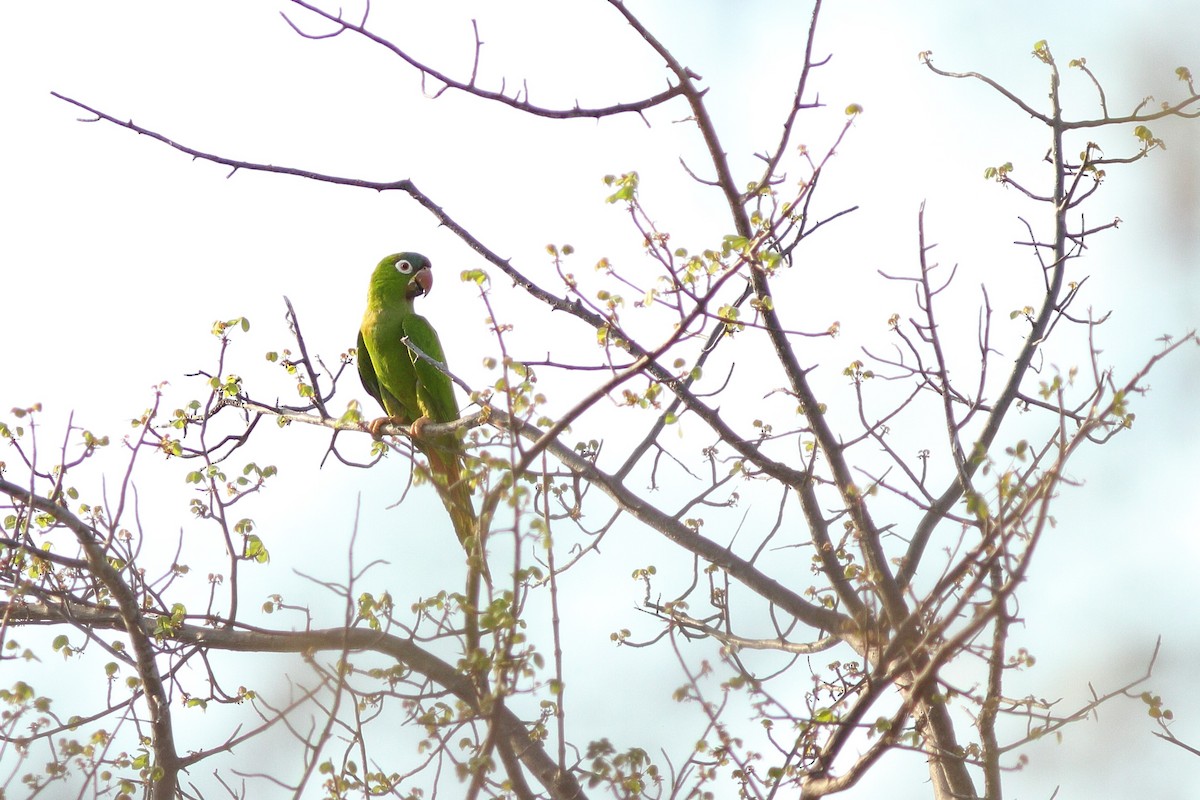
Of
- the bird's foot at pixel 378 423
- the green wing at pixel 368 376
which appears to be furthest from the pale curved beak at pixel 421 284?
the bird's foot at pixel 378 423

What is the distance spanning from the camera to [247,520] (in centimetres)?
361

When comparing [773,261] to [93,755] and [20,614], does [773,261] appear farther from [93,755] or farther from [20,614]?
[20,614]

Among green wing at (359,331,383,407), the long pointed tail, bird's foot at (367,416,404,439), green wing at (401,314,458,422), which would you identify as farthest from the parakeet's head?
the long pointed tail

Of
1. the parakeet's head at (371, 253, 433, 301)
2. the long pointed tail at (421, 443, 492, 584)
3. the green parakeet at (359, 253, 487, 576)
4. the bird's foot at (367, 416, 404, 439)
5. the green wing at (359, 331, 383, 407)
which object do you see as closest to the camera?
the long pointed tail at (421, 443, 492, 584)

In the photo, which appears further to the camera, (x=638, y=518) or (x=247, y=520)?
(x=638, y=518)

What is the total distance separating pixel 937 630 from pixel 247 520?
7.83 ft

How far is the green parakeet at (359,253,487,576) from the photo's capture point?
5801 millimetres

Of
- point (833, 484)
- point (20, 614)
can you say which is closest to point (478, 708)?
point (833, 484)

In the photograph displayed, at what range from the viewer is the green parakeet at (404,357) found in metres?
5.80

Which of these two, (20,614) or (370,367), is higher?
(370,367)

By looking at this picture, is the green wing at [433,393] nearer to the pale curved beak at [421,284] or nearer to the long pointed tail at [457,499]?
the long pointed tail at [457,499]

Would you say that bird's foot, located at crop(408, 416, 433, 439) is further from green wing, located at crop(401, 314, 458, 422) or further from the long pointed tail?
green wing, located at crop(401, 314, 458, 422)

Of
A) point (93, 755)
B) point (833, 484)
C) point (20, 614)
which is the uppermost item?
point (20, 614)

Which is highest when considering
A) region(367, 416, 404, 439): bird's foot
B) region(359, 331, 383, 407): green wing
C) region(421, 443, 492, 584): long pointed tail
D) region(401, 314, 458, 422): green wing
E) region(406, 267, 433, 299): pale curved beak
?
region(406, 267, 433, 299): pale curved beak
